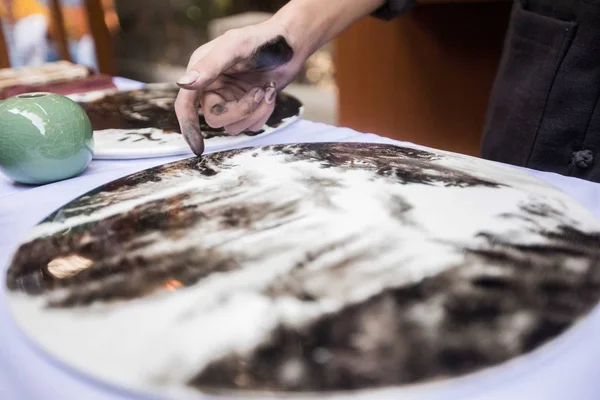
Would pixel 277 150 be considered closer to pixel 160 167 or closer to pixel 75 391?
pixel 160 167

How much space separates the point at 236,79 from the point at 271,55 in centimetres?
7

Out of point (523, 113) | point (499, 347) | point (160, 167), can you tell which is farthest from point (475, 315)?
point (523, 113)

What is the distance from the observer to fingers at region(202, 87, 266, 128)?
2.52ft

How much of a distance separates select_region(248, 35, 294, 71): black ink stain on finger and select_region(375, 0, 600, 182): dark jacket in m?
0.27

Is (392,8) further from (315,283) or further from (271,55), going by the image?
(315,283)

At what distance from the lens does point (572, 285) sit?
37 centimetres

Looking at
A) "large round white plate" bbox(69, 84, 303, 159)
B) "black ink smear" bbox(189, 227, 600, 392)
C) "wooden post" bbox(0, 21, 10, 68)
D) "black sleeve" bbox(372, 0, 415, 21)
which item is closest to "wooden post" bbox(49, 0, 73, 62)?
"wooden post" bbox(0, 21, 10, 68)

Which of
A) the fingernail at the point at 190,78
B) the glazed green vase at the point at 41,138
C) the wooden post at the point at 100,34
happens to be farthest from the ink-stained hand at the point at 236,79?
the wooden post at the point at 100,34

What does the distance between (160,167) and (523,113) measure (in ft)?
1.94

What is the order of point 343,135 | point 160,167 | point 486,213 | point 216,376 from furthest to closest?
point 343,135, point 160,167, point 486,213, point 216,376

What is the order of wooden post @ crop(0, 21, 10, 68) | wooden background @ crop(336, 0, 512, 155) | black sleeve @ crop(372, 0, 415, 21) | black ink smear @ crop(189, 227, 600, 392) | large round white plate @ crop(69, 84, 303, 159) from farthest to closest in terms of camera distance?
wooden post @ crop(0, 21, 10, 68), wooden background @ crop(336, 0, 512, 155), black sleeve @ crop(372, 0, 415, 21), large round white plate @ crop(69, 84, 303, 159), black ink smear @ crop(189, 227, 600, 392)

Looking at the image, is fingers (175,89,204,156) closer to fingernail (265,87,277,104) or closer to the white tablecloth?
fingernail (265,87,277,104)

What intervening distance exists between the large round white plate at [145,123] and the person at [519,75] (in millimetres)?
35

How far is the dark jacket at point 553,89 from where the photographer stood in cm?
80
